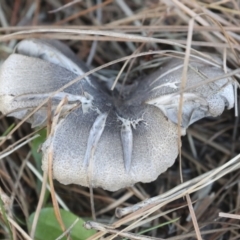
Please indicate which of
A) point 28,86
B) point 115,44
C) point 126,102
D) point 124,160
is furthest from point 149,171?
point 115,44

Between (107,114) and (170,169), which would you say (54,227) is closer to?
(107,114)

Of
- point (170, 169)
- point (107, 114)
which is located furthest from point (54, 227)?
point (170, 169)

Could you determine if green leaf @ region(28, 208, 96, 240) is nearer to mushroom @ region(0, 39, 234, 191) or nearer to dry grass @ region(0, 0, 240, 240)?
dry grass @ region(0, 0, 240, 240)

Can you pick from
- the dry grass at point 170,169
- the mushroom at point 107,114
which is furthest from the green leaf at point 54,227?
the mushroom at point 107,114

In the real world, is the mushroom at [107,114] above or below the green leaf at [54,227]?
above

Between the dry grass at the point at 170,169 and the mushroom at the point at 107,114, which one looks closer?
the mushroom at the point at 107,114

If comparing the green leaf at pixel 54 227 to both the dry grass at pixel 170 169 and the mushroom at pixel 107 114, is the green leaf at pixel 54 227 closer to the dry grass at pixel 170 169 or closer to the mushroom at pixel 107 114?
the dry grass at pixel 170 169
